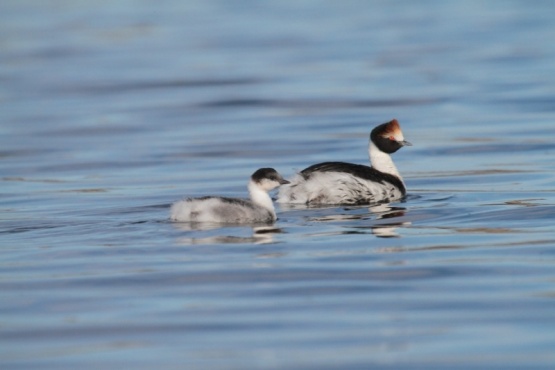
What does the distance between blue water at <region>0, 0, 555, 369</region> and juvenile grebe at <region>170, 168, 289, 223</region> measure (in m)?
0.26

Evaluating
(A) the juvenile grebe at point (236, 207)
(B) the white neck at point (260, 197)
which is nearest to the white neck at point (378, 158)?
(A) the juvenile grebe at point (236, 207)

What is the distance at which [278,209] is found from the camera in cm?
1341

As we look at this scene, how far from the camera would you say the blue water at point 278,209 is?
832cm

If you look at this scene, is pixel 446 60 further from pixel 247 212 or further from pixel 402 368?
pixel 402 368

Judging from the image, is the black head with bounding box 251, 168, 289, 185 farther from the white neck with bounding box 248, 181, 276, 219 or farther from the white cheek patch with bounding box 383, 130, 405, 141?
the white cheek patch with bounding box 383, 130, 405, 141

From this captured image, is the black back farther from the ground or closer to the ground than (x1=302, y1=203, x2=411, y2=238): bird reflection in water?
farther from the ground

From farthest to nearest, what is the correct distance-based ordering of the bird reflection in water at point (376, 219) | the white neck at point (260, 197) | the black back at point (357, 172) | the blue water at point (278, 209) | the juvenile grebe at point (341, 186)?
the black back at point (357, 172) → the juvenile grebe at point (341, 186) → the white neck at point (260, 197) → the bird reflection in water at point (376, 219) → the blue water at point (278, 209)

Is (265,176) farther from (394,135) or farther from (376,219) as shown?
(394,135)

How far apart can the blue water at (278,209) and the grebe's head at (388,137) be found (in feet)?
1.68

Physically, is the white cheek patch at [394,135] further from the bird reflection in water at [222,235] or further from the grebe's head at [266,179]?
the bird reflection in water at [222,235]

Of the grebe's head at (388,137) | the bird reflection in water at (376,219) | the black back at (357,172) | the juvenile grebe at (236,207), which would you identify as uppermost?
the grebe's head at (388,137)

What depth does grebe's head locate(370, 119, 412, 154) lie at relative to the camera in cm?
1501

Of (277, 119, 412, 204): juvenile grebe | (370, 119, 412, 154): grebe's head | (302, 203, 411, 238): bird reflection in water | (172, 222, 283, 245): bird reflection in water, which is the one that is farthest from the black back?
(172, 222, 283, 245): bird reflection in water

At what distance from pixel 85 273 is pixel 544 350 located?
11.7 feet
